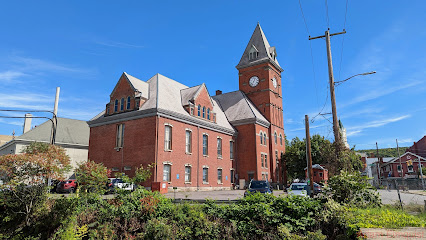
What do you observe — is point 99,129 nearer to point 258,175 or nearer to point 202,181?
point 202,181

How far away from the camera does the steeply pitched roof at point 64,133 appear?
4584 cm

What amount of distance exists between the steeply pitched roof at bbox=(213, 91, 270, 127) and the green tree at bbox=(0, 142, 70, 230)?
3407 centimetres

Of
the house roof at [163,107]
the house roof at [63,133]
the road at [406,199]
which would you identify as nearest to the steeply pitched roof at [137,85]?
the house roof at [163,107]

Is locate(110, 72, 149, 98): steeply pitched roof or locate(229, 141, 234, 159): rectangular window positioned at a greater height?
locate(110, 72, 149, 98): steeply pitched roof

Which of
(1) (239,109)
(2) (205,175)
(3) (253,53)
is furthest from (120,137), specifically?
(3) (253,53)

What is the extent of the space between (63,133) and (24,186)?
39.3 metres

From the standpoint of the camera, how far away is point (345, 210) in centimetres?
916

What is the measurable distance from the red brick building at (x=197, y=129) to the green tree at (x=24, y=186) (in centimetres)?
1673

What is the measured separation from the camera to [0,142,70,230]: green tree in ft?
41.2

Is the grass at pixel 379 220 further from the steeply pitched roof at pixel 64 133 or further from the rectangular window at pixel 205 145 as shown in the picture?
the steeply pitched roof at pixel 64 133

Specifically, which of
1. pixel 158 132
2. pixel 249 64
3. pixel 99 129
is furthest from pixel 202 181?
pixel 249 64

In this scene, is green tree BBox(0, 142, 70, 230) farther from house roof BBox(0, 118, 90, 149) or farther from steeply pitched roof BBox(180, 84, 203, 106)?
house roof BBox(0, 118, 90, 149)

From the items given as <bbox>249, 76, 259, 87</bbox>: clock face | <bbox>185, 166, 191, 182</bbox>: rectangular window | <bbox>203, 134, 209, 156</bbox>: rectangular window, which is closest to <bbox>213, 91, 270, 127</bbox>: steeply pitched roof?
<bbox>249, 76, 259, 87</bbox>: clock face

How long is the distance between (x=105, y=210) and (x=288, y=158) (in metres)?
43.8
